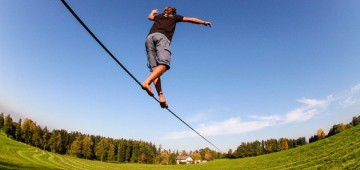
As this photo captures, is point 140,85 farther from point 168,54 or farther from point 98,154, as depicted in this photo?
point 98,154

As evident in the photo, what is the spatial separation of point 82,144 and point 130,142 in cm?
3133

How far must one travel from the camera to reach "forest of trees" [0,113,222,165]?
414 ft

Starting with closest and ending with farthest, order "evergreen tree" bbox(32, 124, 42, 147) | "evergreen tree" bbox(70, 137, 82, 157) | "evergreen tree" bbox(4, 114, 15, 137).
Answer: "evergreen tree" bbox(4, 114, 15, 137) → "evergreen tree" bbox(32, 124, 42, 147) → "evergreen tree" bbox(70, 137, 82, 157)

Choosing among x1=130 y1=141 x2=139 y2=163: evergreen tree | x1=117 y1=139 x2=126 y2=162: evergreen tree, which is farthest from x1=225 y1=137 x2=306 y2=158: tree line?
x1=117 y1=139 x2=126 y2=162: evergreen tree

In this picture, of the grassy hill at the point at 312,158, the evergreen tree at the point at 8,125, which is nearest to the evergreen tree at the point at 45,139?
the evergreen tree at the point at 8,125

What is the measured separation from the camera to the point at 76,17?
9.20 ft

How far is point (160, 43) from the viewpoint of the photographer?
478 cm

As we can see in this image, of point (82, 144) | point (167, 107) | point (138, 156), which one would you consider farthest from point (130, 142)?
point (167, 107)

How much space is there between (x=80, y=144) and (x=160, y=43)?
143 m

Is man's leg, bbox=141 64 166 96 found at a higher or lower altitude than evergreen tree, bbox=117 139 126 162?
higher

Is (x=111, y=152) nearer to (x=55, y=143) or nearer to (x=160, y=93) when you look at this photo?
(x=55, y=143)

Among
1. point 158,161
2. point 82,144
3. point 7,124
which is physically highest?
point 7,124

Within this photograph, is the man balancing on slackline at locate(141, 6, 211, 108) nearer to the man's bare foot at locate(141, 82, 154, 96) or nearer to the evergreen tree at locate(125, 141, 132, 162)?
the man's bare foot at locate(141, 82, 154, 96)

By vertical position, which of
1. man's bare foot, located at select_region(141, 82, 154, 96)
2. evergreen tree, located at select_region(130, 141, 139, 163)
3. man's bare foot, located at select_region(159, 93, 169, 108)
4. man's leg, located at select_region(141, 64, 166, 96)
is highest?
man's leg, located at select_region(141, 64, 166, 96)
